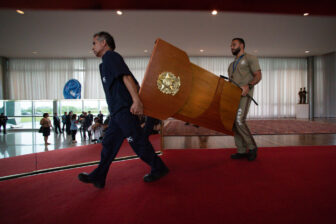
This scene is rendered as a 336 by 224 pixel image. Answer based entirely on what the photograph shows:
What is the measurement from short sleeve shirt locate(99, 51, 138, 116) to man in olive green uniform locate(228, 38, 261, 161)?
1142 millimetres

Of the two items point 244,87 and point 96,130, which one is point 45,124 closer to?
point 96,130

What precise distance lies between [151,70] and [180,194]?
81 centimetres

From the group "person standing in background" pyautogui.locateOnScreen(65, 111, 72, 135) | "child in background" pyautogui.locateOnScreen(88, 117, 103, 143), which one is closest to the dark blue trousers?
"person standing in background" pyautogui.locateOnScreen(65, 111, 72, 135)

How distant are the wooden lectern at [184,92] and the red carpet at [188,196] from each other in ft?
1.52

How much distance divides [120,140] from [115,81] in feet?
1.35

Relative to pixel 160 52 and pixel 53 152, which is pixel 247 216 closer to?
pixel 160 52

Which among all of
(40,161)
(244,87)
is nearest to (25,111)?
(40,161)

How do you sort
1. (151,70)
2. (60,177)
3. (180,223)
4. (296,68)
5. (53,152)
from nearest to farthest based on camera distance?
(180,223), (151,70), (60,177), (53,152), (296,68)

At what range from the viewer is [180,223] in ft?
2.52

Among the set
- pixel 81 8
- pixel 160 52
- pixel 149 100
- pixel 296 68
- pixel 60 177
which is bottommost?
pixel 60 177

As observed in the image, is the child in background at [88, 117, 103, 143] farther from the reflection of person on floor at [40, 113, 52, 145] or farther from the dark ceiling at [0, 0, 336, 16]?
the dark ceiling at [0, 0, 336, 16]

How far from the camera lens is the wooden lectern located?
116 centimetres

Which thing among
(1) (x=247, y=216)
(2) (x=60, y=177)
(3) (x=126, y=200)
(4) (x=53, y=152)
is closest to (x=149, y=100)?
(3) (x=126, y=200)

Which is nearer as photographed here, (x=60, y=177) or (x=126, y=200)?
(x=126, y=200)
